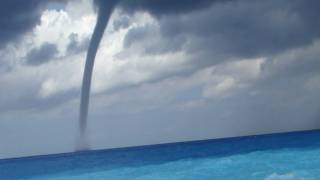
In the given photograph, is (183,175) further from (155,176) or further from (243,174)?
(243,174)

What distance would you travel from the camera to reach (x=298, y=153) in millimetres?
37969

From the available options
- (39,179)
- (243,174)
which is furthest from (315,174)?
(39,179)

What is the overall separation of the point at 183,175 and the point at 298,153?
10878 millimetres

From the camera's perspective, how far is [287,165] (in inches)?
1257

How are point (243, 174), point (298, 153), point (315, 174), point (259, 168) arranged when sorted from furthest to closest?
1. point (298, 153)
2. point (259, 168)
3. point (243, 174)
4. point (315, 174)

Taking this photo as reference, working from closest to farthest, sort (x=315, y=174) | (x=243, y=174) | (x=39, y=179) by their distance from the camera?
(x=315, y=174) < (x=243, y=174) < (x=39, y=179)

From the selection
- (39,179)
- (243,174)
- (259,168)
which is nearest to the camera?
(243,174)

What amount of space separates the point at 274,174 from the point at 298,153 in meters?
10.4

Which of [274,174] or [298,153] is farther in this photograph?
[298,153]

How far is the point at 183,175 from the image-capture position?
31.6 meters

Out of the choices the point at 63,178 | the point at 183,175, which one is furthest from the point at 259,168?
the point at 63,178

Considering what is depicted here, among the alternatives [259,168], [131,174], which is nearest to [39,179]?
[131,174]

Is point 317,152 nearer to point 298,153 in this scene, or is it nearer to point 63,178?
point 298,153

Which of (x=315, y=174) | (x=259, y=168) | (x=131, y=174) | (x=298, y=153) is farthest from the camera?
(x=298, y=153)
